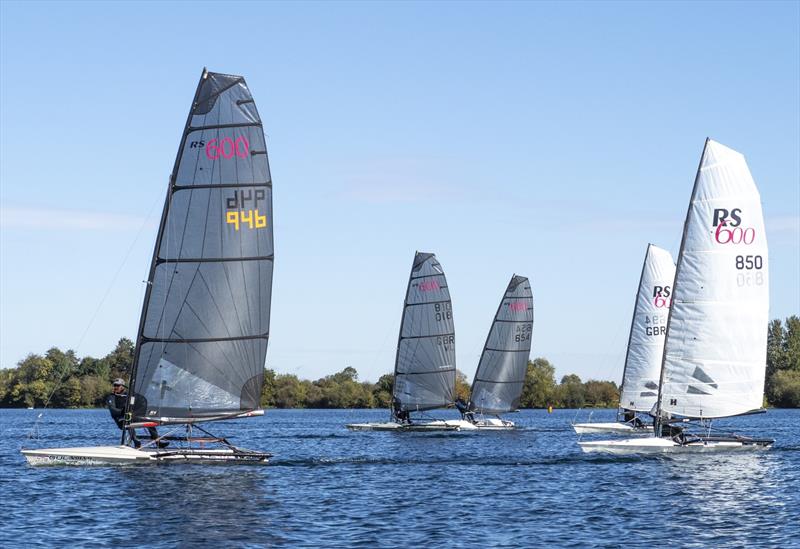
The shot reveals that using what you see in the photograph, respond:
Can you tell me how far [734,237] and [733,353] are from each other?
467 centimetres

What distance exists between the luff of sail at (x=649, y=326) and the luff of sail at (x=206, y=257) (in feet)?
120

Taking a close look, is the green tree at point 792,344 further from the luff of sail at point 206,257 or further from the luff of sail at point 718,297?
the luff of sail at point 206,257

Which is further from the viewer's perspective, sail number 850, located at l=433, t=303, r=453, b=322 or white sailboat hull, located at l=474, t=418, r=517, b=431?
white sailboat hull, located at l=474, t=418, r=517, b=431

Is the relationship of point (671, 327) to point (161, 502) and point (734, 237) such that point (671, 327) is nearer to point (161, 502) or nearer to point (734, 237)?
point (734, 237)

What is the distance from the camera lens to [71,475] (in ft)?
134

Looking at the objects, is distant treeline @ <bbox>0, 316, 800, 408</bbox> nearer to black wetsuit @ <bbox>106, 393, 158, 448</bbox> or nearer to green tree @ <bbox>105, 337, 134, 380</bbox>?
green tree @ <bbox>105, 337, 134, 380</bbox>

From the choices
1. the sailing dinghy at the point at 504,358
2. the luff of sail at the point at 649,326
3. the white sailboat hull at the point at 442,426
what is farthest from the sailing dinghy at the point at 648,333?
the sailing dinghy at the point at 504,358

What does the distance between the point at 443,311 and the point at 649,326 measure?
13646 mm

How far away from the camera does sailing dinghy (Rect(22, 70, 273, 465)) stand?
41.2m

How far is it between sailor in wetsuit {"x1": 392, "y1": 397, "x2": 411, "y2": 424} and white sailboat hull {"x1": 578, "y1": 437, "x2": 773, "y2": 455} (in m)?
31.3

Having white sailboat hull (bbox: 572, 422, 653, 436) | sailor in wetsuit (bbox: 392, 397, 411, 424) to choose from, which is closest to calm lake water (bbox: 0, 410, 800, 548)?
white sailboat hull (bbox: 572, 422, 653, 436)

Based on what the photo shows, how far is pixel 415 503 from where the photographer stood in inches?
1385

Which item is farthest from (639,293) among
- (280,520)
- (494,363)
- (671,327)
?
(280,520)

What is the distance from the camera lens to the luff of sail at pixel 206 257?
41.2 m
